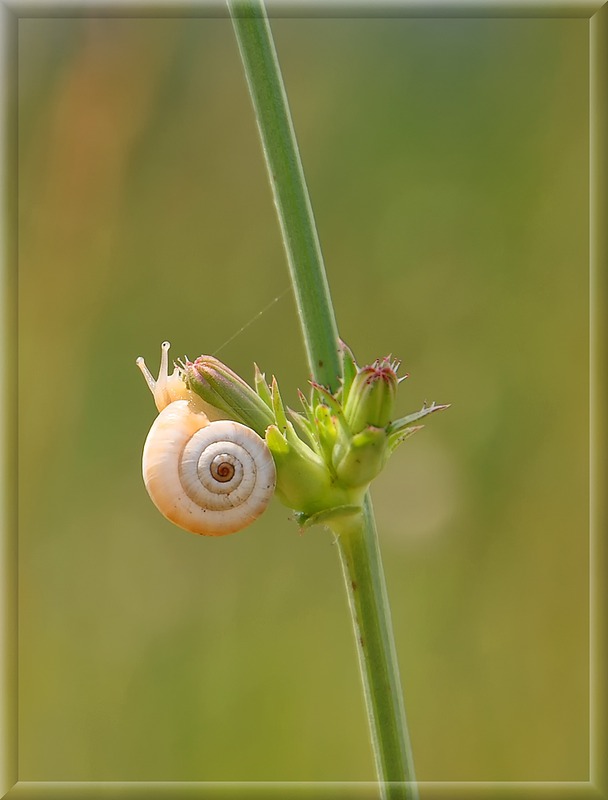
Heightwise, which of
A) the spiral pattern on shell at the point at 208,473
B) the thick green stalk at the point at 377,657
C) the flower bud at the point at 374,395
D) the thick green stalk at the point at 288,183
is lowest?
the thick green stalk at the point at 377,657

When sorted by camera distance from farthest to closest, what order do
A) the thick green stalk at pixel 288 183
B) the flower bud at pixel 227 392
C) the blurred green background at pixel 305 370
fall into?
the blurred green background at pixel 305 370
the flower bud at pixel 227 392
the thick green stalk at pixel 288 183

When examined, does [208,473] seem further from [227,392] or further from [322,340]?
[322,340]

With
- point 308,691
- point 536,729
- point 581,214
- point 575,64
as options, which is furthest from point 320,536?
point 575,64

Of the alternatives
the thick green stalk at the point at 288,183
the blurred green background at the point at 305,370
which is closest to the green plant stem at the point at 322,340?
the thick green stalk at the point at 288,183

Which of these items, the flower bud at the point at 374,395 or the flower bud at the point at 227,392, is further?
the flower bud at the point at 227,392

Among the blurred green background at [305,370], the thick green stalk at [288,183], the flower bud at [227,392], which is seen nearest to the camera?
the thick green stalk at [288,183]

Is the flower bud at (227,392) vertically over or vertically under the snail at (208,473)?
over

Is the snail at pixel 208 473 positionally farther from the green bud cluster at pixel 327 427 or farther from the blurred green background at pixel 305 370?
the blurred green background at pixel 305 370

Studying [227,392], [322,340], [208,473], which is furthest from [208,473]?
[322,340]
